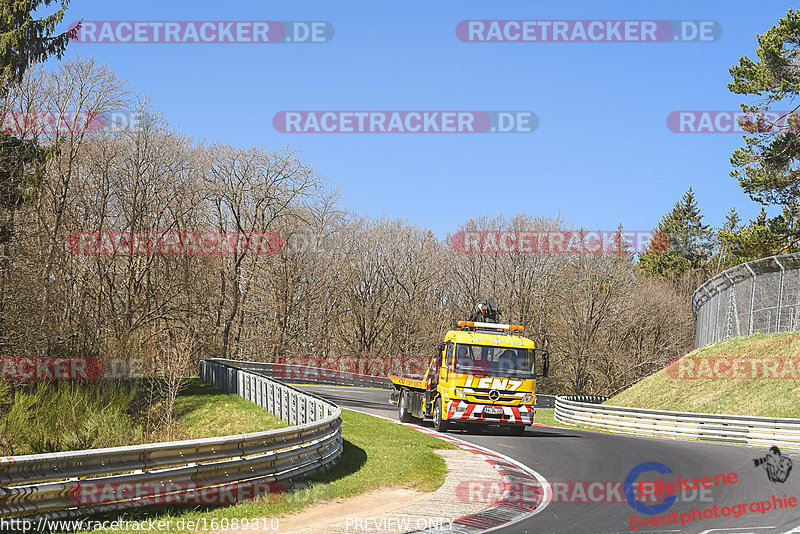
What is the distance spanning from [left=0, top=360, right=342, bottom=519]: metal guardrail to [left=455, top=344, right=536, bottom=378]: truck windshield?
786 cm

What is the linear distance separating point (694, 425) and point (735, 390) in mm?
5236

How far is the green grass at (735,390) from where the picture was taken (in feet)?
89.7

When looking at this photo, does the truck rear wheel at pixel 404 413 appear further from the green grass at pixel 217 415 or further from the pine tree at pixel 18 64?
the pine tree at pixel 18 64

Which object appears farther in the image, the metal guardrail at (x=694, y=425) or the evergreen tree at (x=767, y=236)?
the evergreen tree at (x=767, y=236)

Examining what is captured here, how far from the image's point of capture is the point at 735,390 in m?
29.8

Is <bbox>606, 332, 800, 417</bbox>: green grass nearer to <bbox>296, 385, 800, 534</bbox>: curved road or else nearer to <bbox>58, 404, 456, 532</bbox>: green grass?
<bbox>296, 385, 800, 534</bbox>: curved road

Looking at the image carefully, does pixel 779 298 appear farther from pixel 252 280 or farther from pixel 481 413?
pixel 252 280

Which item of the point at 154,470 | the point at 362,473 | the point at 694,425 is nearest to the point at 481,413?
A: the point at 362,473

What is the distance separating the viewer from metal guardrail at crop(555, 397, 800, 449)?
22828mm

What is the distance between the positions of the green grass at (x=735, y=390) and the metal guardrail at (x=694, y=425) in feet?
9.43

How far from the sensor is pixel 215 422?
97.3 ft

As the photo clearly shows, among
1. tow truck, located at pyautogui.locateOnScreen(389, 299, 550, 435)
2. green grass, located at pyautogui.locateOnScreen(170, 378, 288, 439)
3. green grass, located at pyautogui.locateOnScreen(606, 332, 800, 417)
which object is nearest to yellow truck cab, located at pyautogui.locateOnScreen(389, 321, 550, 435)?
tow truck, located at pyautogui.locateOnScreen(389, 299, 550, 435)

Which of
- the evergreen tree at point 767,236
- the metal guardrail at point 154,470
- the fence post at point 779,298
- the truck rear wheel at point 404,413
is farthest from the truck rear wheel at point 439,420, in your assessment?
the evergreen tree at point 767,236

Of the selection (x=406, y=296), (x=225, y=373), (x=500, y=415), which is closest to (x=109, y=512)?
(x=500, y=415)
